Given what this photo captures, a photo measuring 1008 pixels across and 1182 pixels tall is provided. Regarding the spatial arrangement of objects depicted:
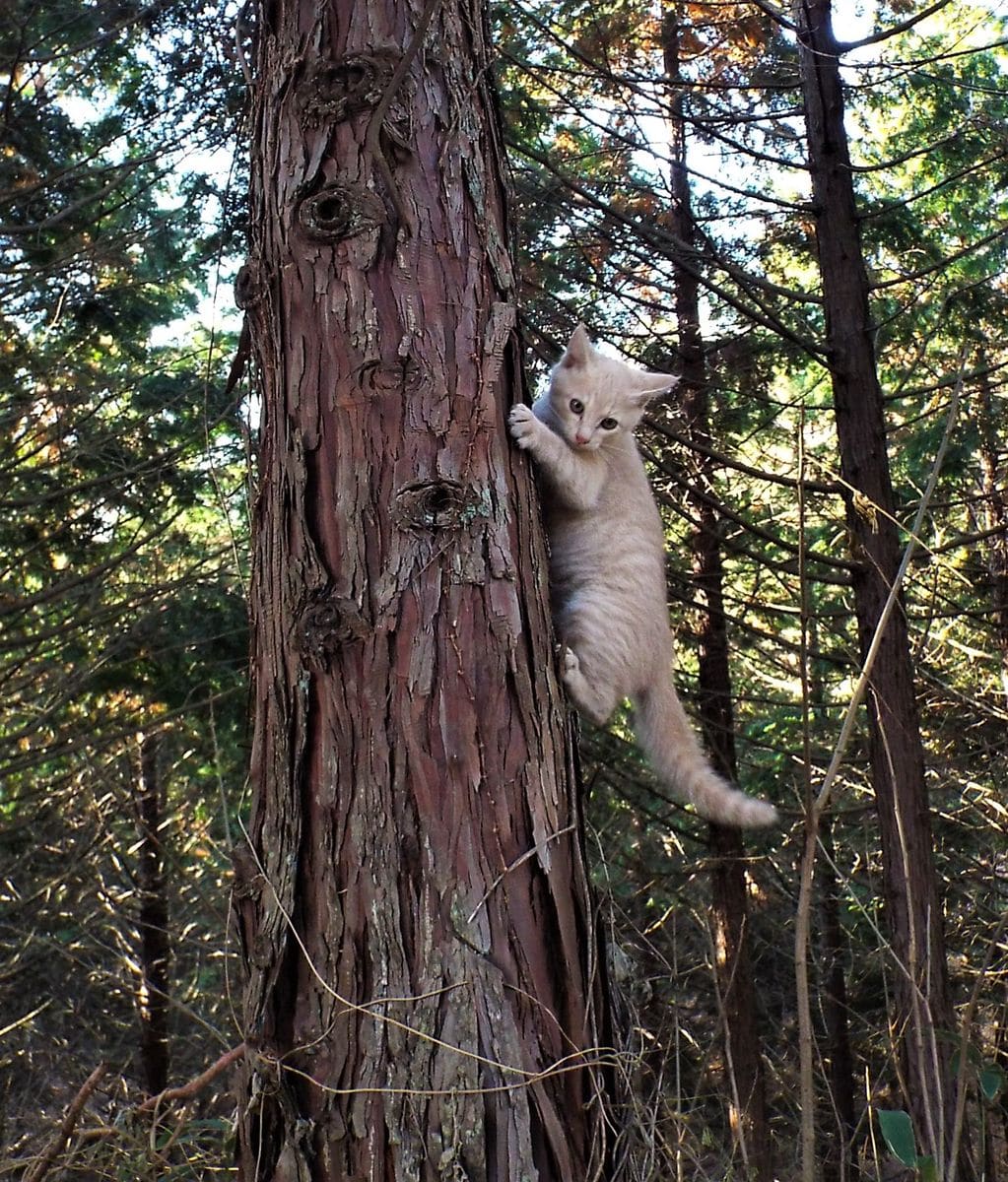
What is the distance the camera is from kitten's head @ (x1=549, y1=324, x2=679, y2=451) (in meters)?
4.05

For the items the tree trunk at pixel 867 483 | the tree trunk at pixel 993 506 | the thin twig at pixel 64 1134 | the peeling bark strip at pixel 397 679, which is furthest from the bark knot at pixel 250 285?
the tree trunk at pixel 993 506

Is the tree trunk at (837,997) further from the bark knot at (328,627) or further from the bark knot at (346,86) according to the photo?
the bark knot at (346,86)

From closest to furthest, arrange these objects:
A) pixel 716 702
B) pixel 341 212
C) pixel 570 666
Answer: pixel 341 212, pixel 570 666, pixel 716 702

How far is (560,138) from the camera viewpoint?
10.5 metres

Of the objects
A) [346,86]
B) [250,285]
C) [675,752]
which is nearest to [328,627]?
[250,285]

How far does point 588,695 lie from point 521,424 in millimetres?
1301

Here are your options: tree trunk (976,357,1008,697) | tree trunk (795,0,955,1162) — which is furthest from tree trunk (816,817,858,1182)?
tree trunk (795,0,955,1162)

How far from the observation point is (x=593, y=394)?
13.9ft

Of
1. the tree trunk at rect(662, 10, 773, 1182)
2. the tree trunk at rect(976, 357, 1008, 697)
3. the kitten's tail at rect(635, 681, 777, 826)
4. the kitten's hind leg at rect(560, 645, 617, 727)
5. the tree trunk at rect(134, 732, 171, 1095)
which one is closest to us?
the kitten's hind leg at rect(560, 645, 617, 727)

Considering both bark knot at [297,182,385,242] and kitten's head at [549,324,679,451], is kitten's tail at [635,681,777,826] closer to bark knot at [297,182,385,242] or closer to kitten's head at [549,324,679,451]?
kitten's head at [549,324,679,451]

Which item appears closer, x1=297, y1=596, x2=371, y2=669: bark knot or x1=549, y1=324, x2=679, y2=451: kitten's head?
x1=297, y1=596, x2=371, y2=669: bark knot

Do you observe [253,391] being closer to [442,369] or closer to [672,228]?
[442,369]

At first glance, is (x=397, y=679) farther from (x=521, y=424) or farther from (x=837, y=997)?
(x=837, y=997)

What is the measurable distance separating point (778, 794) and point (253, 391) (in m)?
9.91
